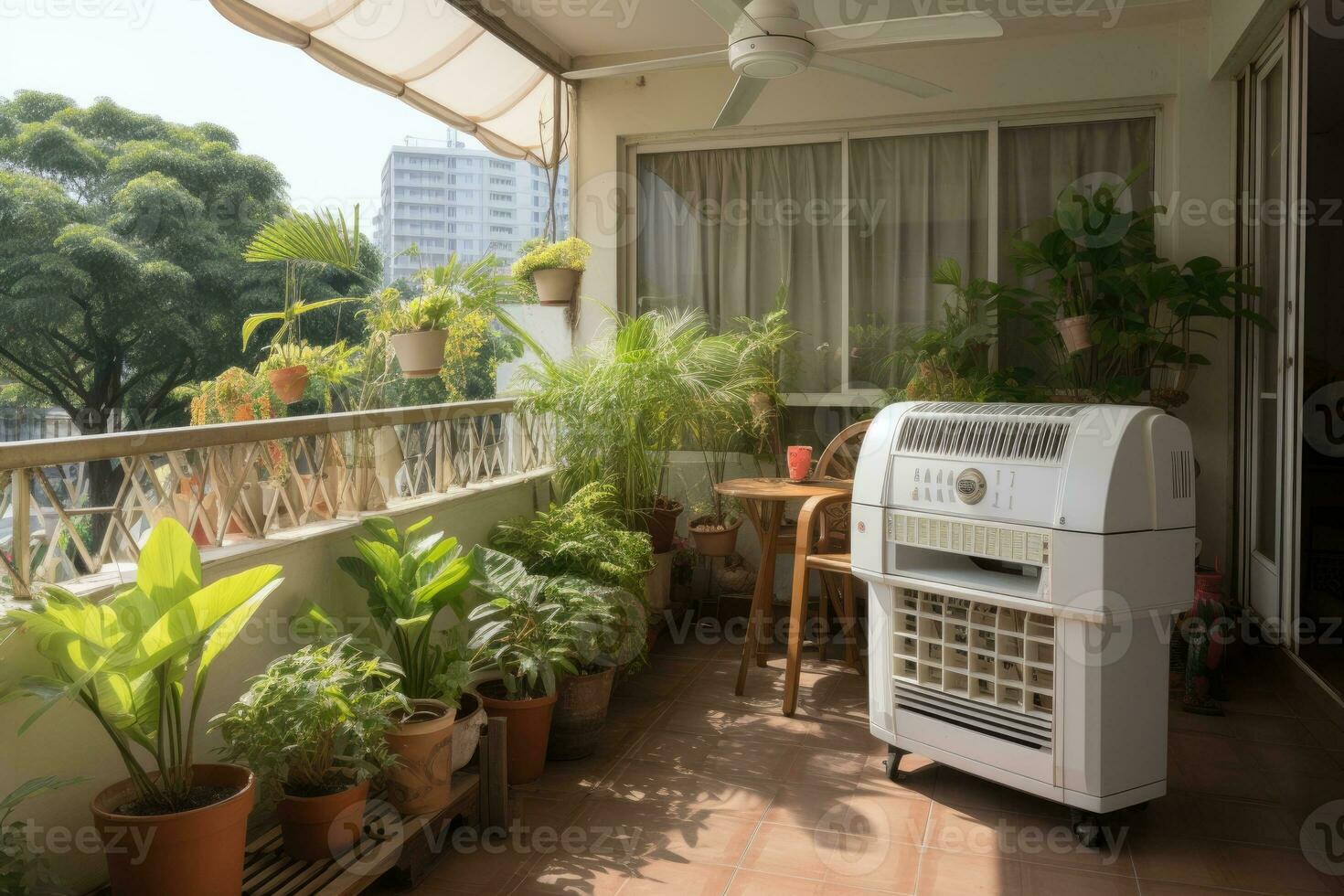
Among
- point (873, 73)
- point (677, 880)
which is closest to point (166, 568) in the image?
point (677, 880)

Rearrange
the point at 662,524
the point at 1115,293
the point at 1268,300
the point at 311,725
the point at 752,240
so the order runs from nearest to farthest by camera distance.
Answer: the point at 311,725 < the point at 1268,300 < the point at 1115,293 < the point at 662,524 < the point at 752,240

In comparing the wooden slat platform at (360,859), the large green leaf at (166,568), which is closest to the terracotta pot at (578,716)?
the wooden slat platform at (360,859)

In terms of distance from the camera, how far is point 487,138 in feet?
17.2

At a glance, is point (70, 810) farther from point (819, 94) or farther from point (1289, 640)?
point (819, 94)

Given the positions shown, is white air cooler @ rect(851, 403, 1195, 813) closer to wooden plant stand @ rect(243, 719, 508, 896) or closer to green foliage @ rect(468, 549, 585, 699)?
green foliage @ rect(468, 549, 585, 699)

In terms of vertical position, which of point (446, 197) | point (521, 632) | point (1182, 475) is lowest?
point (521, 632)

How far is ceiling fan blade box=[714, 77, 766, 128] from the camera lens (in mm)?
3012

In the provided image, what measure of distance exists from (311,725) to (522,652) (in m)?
0.90

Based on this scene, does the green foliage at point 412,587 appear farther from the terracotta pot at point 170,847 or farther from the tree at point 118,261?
the tree at point 118,261

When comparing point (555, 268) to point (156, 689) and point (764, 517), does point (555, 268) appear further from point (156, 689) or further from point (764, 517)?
point (156, 689)

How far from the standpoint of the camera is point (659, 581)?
14.1 feet

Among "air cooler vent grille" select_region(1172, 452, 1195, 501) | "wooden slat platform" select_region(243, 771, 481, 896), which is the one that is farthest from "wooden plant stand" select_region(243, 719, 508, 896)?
"air cooler vent grille" select_region(1172, 452, 1195, 501)

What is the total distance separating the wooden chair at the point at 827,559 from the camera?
11.4ft

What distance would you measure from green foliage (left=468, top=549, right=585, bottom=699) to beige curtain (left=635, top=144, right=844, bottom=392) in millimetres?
2422
